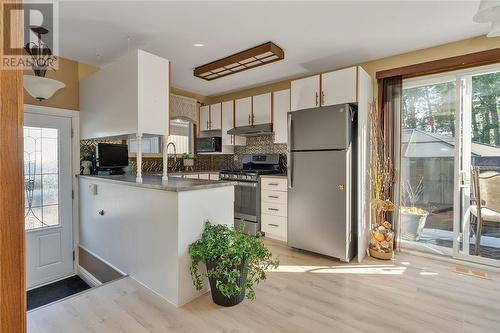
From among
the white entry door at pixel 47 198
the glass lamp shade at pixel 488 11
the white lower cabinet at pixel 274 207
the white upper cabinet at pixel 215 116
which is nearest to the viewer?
the glass lamp shade at pixel 488 11

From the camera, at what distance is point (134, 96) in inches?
92.3

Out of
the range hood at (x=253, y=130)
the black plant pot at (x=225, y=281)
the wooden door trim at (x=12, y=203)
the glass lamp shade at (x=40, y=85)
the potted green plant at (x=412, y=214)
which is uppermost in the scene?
the glass lamp shade at (x=40, y=85)

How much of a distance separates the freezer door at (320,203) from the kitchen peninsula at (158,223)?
116 centimetres

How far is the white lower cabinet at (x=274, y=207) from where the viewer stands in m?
3.69

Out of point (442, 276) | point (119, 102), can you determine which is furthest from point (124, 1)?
point (442, 276)

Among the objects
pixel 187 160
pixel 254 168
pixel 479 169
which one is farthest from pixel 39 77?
pixel 479 169

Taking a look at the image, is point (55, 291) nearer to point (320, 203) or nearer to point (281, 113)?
point (320, 203)

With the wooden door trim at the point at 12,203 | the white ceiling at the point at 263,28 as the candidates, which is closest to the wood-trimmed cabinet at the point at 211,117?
Result: the white ceiling at the point at 263,28

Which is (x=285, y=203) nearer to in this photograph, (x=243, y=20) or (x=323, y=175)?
(x=323, y=175)

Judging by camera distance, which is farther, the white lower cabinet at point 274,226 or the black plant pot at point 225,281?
the white lower cabinet at point 274,226

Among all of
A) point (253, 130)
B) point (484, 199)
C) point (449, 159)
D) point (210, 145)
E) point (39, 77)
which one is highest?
point (39, 77)

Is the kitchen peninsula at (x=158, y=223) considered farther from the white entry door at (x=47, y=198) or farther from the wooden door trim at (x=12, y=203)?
the wooden door trim at (x=12, y=203)

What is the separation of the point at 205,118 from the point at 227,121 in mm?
602

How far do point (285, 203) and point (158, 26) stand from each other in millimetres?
2667
